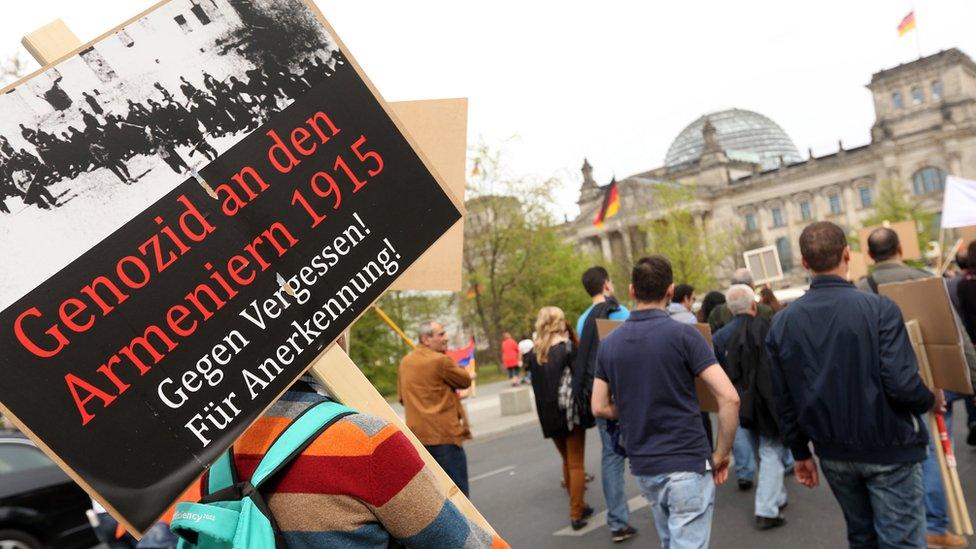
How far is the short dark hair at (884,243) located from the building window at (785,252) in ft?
293

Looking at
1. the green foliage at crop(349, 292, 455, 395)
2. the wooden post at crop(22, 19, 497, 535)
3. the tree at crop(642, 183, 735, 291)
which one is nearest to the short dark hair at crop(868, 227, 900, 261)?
the wooden post at crop(22, 19, 497, 535)

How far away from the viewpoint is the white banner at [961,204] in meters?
10.5

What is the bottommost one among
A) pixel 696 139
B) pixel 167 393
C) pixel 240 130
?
pixel 167 393

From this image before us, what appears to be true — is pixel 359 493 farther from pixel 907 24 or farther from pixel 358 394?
pixel 907 24

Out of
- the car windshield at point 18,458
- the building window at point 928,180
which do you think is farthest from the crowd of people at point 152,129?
the building window at point 928,180

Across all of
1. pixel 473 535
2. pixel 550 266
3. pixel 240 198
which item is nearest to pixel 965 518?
pixel 473 535

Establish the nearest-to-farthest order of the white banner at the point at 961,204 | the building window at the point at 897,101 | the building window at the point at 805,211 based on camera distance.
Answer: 1. the white banner at the point at 961,204
2. the building window at the point at 897,101
3. the building window at the point at 805,211

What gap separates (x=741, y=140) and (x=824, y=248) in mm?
122190

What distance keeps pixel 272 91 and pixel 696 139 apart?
121546 millimetres

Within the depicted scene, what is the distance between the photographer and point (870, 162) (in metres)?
85.9

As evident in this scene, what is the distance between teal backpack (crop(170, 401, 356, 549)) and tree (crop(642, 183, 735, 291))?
49063 millimetres

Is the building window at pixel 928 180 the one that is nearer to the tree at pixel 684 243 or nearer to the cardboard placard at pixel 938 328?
the tree at pixel 684 243

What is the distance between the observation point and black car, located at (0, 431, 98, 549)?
832 cm

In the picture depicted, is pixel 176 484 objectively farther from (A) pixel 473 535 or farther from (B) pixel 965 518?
(B) pixel 965 518
